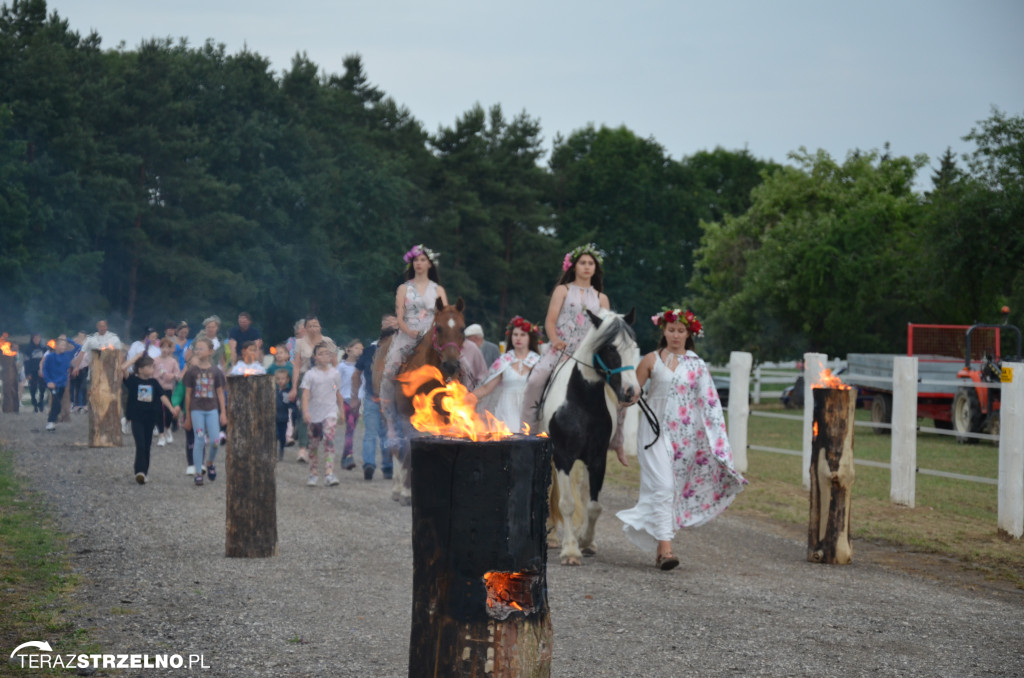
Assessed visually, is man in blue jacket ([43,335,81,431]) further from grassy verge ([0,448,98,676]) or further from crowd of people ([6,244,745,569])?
grassy verge ([0,448,98,676])

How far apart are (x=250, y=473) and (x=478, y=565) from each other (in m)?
5.36

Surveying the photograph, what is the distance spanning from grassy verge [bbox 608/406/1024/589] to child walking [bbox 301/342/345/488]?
14.4ft

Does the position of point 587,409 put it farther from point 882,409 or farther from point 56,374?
point 882,409

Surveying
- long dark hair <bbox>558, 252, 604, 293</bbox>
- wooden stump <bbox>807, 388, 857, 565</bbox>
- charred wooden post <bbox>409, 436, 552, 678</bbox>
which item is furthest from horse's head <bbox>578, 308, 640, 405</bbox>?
charred wooden post <bbox>409, 436, 552, 678</bbox>

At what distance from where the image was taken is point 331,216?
5569 cm

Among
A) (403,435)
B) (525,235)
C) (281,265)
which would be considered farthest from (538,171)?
(403,435)

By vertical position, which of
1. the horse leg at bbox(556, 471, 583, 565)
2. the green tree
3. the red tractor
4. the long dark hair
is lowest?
the horse leg at bbox(556, 471, 583, 565)

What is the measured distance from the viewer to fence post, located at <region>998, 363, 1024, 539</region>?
448 inches

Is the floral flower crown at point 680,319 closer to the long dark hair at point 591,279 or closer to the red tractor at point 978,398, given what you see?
the long dark hair at point 591,279

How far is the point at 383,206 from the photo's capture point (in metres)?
58.1

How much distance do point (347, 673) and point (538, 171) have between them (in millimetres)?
64240

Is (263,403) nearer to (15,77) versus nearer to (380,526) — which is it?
(380,526)

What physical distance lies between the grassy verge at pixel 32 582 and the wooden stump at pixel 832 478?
5929 mm

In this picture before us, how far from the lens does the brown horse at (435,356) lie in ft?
38.4
